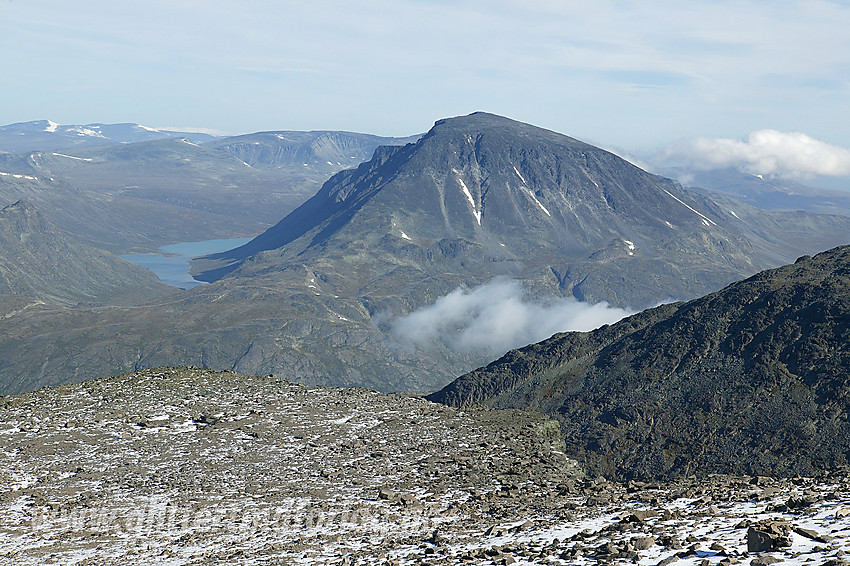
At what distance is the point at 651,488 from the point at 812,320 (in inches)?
2022

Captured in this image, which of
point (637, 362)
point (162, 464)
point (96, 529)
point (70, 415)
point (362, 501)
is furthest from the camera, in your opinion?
point (637, 362)

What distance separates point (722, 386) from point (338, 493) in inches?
2060

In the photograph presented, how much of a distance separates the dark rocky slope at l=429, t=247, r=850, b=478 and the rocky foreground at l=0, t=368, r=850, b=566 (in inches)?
834

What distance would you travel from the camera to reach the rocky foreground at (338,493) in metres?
29.0

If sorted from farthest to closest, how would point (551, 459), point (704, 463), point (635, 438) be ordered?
point (635, 438)
point (704, 463)
point (551, 459)

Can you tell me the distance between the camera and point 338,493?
3969cm

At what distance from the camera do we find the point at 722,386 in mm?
79188

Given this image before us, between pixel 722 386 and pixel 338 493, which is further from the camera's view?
pixel 722 386

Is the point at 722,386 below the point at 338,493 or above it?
below

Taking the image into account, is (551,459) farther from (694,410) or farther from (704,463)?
(694,410)

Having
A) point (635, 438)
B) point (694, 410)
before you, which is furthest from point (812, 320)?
point (635, 438)

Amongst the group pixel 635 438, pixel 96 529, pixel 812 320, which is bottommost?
pixel 635 438

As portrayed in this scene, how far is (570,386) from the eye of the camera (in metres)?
93.8

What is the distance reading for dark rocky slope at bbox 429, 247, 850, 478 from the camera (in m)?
68.9
